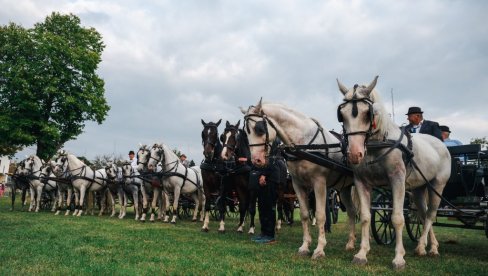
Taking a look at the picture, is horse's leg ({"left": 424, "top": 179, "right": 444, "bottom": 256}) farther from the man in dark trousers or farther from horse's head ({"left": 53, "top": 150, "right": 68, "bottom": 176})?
horse's head ({"left": 53, "top": 150, "right": 68, "bottom": 176})

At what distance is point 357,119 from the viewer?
17.4 feet

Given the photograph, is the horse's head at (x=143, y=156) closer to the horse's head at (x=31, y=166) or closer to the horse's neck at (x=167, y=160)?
the horse's neck at (x=167, y=160)

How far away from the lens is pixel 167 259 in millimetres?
5859

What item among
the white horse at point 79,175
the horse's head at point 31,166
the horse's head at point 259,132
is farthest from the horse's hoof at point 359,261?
the horse's head at point 31,166

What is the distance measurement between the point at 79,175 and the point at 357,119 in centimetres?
1430

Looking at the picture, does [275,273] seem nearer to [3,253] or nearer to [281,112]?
[281,112]

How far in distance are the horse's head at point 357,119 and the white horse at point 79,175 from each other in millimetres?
13729

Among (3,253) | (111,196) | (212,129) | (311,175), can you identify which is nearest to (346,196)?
(311,175)

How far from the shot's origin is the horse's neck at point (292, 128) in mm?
6961

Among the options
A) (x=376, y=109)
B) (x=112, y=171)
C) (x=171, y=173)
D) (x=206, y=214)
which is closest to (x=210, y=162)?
(x=206, y=214)

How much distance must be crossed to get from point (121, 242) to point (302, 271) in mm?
4031

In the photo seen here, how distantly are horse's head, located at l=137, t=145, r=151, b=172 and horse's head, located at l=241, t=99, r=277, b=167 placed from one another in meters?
8.40

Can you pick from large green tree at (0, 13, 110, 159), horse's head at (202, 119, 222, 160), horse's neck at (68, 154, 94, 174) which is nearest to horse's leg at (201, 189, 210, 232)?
horse's head at (202, 119, 222, 160)

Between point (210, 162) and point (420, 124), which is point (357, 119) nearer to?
point (420, 124)
